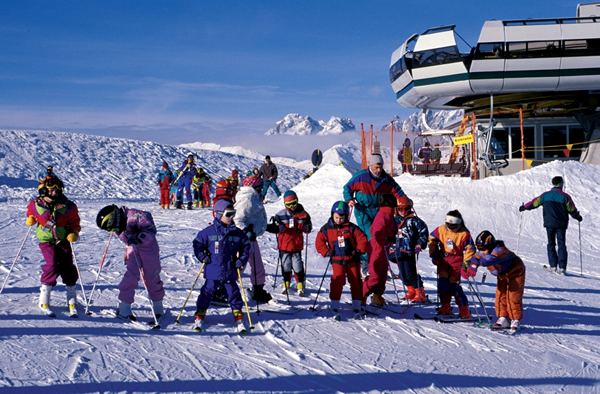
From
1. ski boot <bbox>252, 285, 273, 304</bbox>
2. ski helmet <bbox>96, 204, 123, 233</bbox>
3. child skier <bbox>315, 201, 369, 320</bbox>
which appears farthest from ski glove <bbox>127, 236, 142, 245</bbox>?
child skier <bbox>315, 201, 369, 320</bbox>

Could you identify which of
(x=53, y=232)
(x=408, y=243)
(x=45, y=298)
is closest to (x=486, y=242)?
(x=408, y=243)

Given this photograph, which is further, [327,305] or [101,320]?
[327,305]

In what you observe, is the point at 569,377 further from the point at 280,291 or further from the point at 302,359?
the point at 280,291

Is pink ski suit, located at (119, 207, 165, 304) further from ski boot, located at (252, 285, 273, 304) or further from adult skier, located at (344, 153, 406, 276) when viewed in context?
adult skier, located at (344, 153, 406, 276)

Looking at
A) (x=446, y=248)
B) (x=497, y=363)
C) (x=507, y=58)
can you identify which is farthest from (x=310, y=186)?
(x=497, y=363)

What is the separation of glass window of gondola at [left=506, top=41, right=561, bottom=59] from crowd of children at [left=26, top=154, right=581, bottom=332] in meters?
15.0

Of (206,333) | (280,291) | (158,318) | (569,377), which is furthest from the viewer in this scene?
(280,291)

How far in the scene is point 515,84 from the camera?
20.1 metres

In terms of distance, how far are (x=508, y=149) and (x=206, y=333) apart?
Answer: 2036cm

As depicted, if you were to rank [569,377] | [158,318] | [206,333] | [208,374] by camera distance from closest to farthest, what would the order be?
[208,374]
[569,377]
[206,333]
[158,318]

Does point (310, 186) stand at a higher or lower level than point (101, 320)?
higher

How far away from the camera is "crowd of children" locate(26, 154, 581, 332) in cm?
553

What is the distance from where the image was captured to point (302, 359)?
15.9ft

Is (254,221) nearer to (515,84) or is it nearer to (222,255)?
(222,255)
